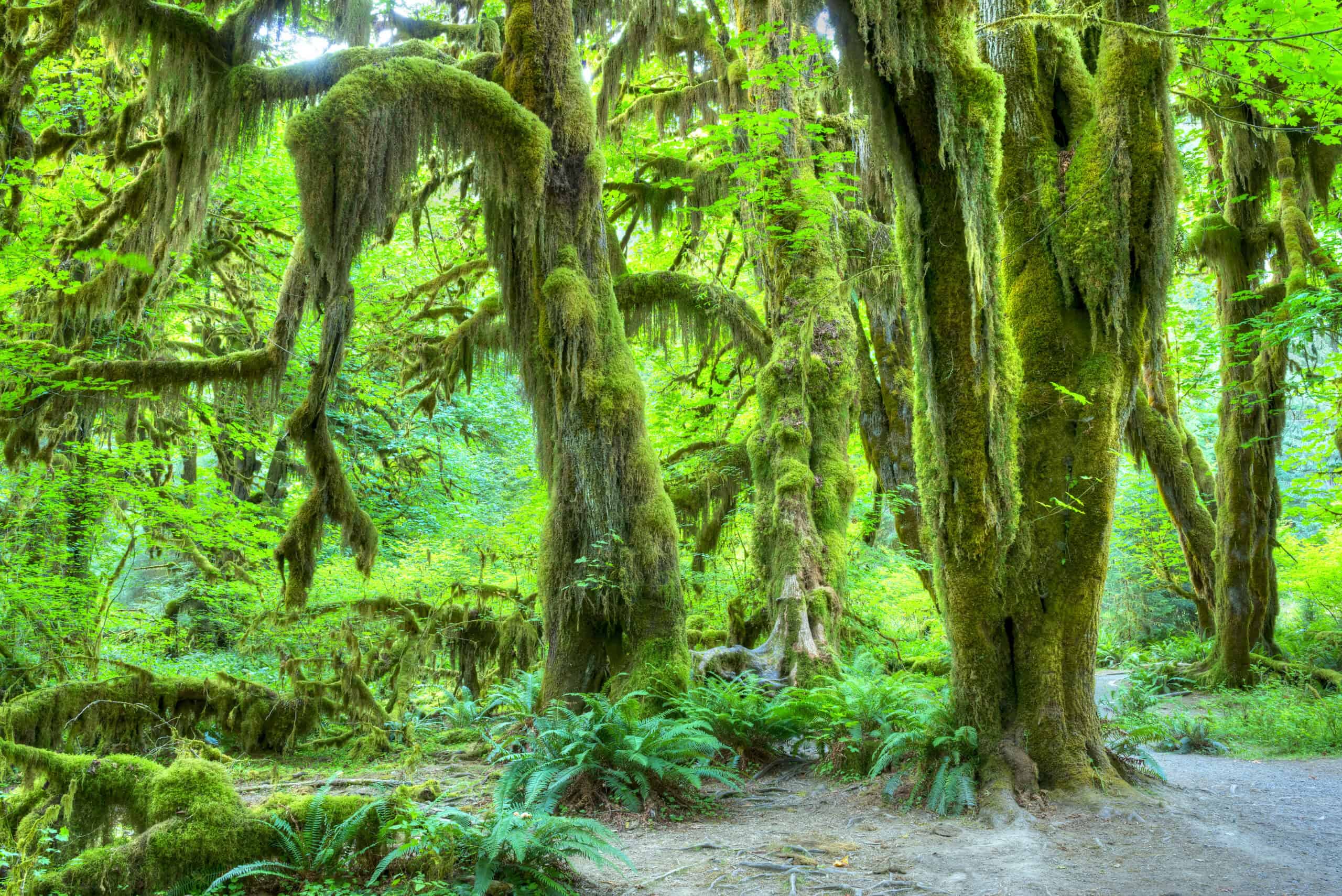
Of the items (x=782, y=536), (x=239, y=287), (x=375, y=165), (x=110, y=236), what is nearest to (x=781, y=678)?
(x=782, y=536)

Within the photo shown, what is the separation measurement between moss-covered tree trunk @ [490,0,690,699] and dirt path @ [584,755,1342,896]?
6.47 ft

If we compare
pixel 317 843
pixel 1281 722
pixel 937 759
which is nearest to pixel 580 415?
pixel 937 759

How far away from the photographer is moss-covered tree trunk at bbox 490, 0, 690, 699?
25.4 feet

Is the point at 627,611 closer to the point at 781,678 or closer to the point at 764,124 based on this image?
the point at 781,678

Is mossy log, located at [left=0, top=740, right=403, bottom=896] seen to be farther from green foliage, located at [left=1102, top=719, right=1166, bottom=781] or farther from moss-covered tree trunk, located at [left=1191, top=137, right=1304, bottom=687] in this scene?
moss-covered tree trunk, located at [left=1191, top=137, right=1304, bottom=687]

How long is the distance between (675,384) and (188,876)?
39.8 feet

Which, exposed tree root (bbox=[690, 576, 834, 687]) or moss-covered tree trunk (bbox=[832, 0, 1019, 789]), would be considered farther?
exposed tree root (bbox=[690, 576, 834, 687])

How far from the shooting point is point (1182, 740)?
8359 millimetres

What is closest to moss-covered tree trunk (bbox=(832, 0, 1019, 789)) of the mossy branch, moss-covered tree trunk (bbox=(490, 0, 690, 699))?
moss-covered tree trunk (bbox=(490, 0, 690, 699))

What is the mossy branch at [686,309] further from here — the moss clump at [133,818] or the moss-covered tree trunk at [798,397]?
the moss clump at [133,818]

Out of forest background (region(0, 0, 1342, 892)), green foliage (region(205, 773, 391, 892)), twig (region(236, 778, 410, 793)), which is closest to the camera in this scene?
green foliage (region(205, 773, 391, 892))

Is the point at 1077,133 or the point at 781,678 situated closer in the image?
the point at 1077,133

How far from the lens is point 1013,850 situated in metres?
4.76

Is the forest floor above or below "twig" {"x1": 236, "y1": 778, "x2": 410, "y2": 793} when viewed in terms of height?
above
